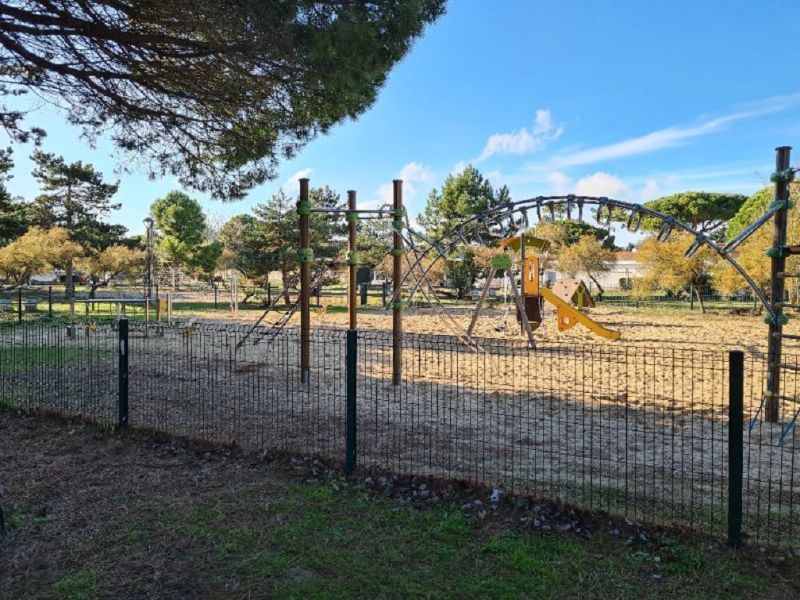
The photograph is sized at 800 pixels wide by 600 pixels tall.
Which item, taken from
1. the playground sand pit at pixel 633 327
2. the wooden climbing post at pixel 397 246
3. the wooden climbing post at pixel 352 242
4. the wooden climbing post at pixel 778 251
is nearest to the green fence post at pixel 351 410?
the wooden climbing post at pixel 397 246

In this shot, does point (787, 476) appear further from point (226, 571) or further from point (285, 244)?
point (285, 244)

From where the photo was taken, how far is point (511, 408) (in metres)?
7.74

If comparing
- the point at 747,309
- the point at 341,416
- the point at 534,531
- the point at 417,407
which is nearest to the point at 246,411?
the point at 341,416

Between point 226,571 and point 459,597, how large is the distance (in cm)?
140

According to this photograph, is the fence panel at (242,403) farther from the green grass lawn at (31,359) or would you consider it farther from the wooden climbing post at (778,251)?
the wooden climbing post at (778,251)

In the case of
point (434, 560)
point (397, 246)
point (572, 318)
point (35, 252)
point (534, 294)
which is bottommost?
point (434, 560)

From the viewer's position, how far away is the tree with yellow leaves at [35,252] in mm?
25562

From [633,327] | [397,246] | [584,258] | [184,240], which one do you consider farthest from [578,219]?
[184,240]

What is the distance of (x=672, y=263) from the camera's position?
25906 mm

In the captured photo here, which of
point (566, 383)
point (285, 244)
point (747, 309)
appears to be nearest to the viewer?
point (566, 383)

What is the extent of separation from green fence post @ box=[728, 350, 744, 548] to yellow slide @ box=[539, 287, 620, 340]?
1193 centimetres

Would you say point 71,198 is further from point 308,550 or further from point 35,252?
point 308,550

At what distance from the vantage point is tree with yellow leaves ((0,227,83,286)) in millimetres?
25562

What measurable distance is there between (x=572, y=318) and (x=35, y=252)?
77.8ft
